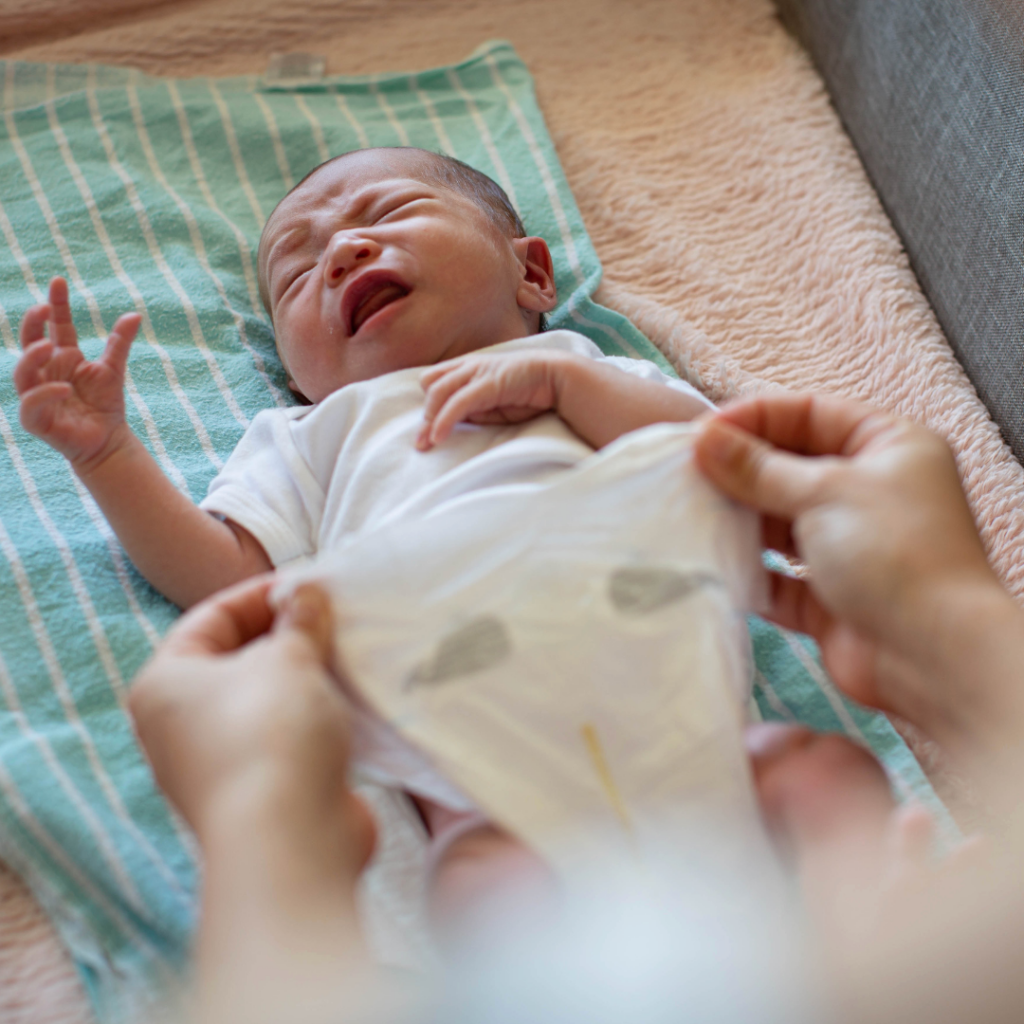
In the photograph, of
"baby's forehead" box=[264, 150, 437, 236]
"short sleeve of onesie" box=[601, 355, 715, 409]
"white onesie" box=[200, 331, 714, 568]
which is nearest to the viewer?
"white onesie" box=[200, 331, 714, 568]

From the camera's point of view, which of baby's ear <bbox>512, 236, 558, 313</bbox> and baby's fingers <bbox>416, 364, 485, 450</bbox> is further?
baby's ear <bbox>512, 236, 558, 313</bbox>

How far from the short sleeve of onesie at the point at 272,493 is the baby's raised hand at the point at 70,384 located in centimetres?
11

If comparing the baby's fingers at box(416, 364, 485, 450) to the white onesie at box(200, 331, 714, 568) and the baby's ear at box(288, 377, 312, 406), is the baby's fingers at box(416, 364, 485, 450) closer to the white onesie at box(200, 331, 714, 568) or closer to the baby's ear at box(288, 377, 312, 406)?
the white onesie at box(200, 331, 714, 568)

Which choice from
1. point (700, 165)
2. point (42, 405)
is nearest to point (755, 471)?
point (42, 405)

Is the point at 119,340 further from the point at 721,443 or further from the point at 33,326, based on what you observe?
the point at 721,443

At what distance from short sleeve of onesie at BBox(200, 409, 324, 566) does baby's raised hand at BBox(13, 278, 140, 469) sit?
0.11m

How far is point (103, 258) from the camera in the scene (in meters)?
1.21

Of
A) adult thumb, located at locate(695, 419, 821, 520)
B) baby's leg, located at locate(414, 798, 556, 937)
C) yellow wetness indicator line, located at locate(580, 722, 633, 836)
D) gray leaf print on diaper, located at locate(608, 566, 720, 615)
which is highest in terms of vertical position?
adult thumb, located at locate(695, 419, 821, 520)

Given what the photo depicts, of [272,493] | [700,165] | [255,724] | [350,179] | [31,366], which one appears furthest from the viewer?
[700,165]

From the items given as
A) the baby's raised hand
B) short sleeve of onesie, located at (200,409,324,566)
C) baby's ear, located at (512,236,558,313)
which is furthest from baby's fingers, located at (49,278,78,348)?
baby's ear, located at (512,236,558,313)

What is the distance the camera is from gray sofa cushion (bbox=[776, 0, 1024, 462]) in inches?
41.8

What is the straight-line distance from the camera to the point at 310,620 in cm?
63

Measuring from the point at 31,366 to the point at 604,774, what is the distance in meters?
0.55

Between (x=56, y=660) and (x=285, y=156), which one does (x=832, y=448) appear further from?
(x=285, y=156)
